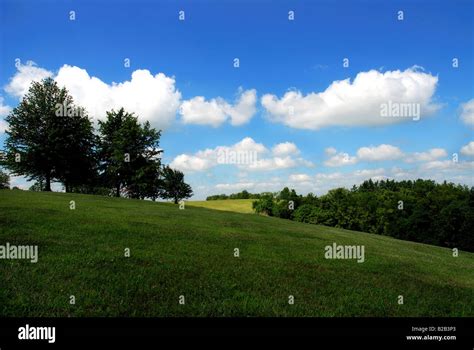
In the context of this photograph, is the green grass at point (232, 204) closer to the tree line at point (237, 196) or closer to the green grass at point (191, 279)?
the tree line at point (237, 196)

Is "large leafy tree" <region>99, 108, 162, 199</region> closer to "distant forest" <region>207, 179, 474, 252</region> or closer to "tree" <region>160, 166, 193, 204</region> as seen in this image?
"tree" <region>160, 166, 193, 204</region>

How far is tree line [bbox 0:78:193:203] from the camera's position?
4659cm

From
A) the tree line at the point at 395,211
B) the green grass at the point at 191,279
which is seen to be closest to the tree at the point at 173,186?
the tree line at the point at 395,211

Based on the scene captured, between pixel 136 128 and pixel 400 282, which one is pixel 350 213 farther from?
pixel 400 282

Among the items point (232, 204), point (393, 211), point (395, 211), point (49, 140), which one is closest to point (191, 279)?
point (49, 140)

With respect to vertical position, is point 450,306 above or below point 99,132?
below

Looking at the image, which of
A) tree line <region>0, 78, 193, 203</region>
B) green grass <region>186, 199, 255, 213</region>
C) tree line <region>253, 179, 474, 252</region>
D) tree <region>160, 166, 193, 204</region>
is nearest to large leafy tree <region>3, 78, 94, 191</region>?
tree line <region>0, 78, 193, 203</region>

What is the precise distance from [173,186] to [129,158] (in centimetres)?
1071

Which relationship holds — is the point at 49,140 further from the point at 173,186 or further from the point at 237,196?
the point at 237,196

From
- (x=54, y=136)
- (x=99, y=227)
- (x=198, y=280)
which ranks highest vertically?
(x=54, y=136)

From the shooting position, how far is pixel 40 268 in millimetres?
10641

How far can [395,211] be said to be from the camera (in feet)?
256
